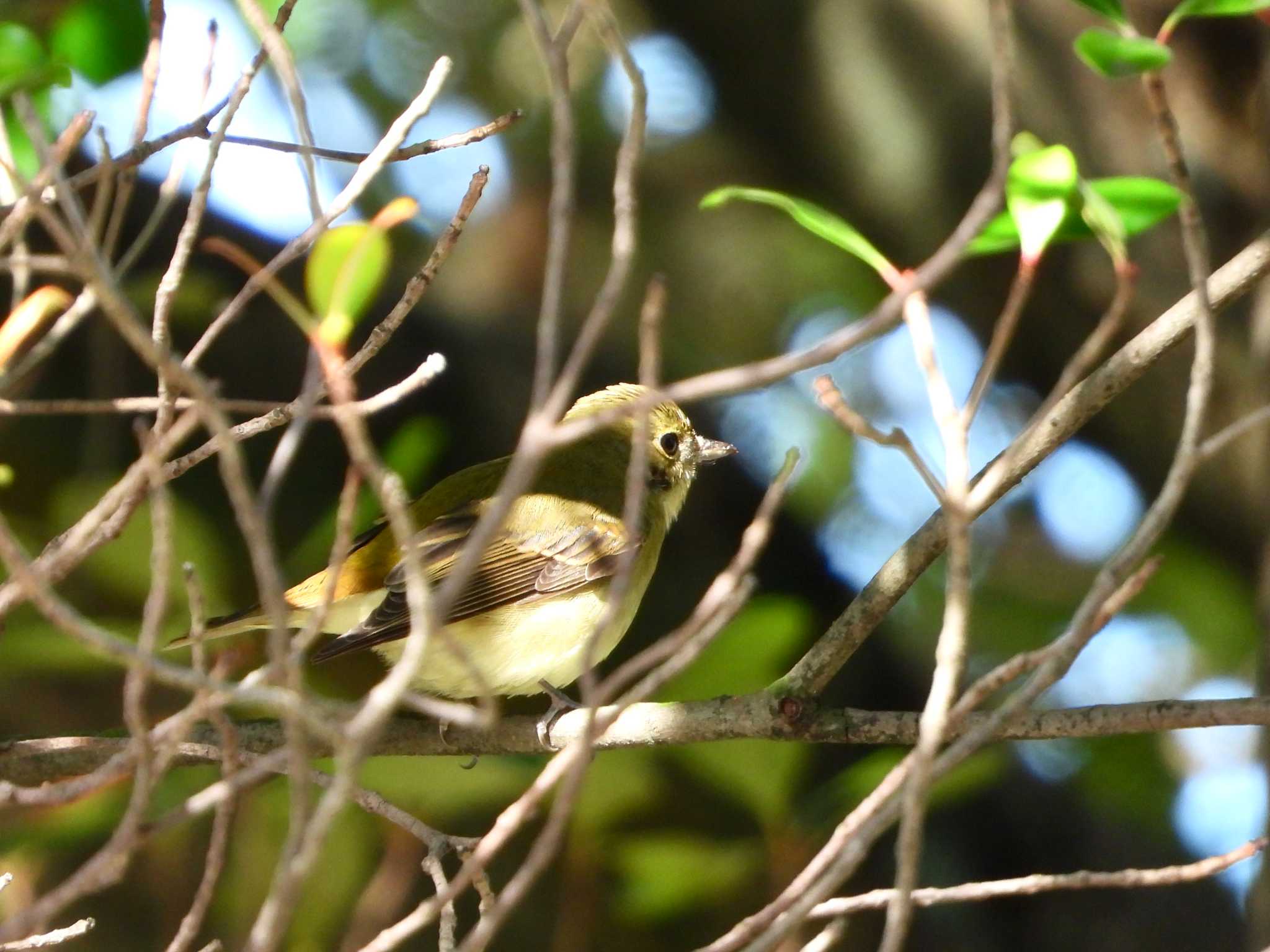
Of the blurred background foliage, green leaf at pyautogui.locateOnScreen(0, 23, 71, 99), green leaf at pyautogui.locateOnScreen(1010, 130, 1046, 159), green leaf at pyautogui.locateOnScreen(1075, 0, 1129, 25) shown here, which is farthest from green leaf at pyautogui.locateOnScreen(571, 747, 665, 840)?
green leaf at pyautogui.locateOnScreen(1075, 0, 1129, 25)

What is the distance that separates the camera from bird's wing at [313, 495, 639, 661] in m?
3.54

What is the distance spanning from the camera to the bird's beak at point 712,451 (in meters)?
4.16

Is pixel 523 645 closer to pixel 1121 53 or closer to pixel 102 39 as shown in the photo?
pixel 102 39

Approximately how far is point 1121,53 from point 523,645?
99.3 inches

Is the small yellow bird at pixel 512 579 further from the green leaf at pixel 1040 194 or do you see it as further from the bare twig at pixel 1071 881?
the green leaf at pixel 1040 194

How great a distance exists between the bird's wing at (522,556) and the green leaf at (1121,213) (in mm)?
1898

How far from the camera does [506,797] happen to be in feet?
11.7

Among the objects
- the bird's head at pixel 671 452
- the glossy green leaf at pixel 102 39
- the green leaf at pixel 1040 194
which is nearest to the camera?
the green leaf at pixel 1040 194

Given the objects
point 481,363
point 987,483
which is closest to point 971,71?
point 481,363

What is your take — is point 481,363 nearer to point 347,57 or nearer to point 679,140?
point 679,140

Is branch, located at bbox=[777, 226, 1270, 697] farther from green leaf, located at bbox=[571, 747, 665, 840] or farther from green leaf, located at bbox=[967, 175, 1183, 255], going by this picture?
green leaf, located at bbox=[571, 747, 665, 840]

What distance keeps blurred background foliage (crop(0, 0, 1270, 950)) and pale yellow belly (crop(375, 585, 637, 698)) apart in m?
0.22

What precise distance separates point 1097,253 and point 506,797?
8.33 feet

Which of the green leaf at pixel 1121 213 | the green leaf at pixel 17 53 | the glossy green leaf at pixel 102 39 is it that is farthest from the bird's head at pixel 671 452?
the green leaf at pixel 1121 213
